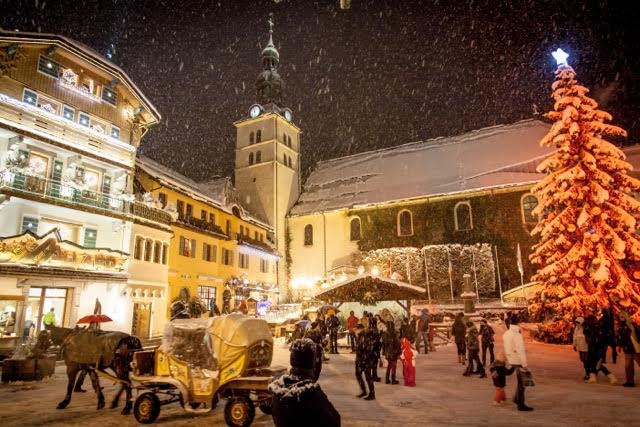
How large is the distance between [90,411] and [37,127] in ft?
52.1

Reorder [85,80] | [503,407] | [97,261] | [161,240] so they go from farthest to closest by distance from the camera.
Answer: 1. [161,240]
2. [85,80]
3. [97,261]
4. [503,407]

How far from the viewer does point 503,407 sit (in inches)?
333

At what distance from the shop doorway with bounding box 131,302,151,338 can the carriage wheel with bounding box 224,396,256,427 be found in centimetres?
1788

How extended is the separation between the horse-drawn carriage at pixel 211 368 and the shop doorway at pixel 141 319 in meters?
16.5

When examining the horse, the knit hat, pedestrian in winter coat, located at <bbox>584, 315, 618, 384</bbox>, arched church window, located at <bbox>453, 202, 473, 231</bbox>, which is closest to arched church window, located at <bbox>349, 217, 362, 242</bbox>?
arched church window, located at <bbox>453, 202, 473, 231</bbox>

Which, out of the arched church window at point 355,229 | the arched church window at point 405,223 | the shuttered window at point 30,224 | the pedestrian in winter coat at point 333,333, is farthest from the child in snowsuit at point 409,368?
the arched church window at point 355,229

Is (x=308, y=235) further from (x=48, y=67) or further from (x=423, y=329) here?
(x=48, y=67)

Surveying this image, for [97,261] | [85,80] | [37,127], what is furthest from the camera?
A: [85,80]

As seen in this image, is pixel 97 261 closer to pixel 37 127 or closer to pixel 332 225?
pixel 37 127

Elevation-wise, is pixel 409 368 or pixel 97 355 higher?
pixel 97 355

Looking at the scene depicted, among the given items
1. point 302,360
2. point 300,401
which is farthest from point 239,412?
point 300,401

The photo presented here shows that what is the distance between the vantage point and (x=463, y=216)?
3688cm

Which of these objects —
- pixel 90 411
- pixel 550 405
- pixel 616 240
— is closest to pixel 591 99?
pixel 616 240

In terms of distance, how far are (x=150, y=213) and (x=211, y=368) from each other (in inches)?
742
